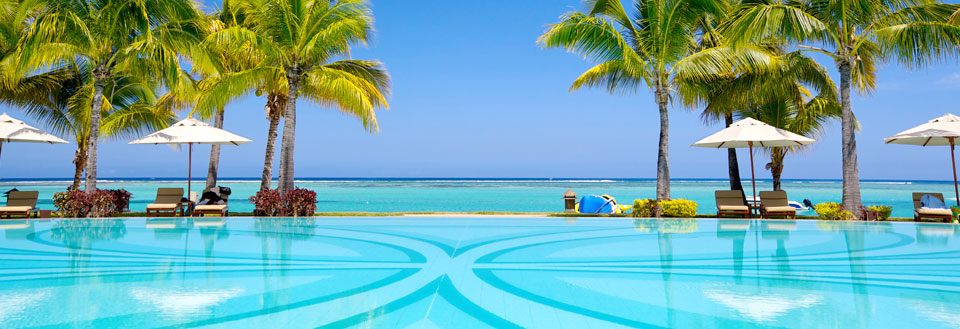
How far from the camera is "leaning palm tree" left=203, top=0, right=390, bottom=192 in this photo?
12.6 m

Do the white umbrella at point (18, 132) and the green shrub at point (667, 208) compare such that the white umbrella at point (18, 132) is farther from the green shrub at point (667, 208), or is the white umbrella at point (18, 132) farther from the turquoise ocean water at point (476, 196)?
the green shrub at point (667, 208)

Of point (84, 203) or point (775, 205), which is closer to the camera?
point (84, 203)

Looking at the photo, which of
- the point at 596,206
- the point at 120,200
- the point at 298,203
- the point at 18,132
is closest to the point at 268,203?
the point at 298,203

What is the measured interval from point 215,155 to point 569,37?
40.3 ft

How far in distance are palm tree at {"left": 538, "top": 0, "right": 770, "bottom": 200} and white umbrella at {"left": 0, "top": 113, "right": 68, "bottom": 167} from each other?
1314cm

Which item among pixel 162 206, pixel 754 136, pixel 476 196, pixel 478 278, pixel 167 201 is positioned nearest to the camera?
pixel 478 278

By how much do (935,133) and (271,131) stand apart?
56.9 feet

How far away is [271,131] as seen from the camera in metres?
15.8

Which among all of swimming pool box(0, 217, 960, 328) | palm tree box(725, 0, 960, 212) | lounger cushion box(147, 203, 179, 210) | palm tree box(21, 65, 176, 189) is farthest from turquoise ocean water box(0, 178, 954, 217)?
swimming pool box(0, 217, 960, 328)

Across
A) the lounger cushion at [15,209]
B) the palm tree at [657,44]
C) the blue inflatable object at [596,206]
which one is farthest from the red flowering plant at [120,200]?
the blue inflatable object at [596,206]

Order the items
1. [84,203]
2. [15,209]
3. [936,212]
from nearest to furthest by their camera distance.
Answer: [936,212], [15,209], [84,203]

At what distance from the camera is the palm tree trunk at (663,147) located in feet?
42.6

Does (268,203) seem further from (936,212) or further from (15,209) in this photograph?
(936,212)

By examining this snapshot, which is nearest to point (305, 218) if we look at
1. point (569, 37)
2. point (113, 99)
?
point (569, 37)
